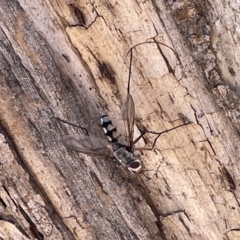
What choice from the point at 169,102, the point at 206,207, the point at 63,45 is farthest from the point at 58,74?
the point at 206,207

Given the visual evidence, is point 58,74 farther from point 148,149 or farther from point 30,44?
point 148,149

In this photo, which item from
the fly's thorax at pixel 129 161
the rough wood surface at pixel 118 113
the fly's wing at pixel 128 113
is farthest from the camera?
the fly's thorax at pixel 129 161

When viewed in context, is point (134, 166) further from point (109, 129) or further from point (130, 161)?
point (109, 129)

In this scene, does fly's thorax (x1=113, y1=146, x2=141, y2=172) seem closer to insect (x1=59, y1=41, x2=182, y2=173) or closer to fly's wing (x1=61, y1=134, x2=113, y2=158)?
insect (x1=59, y1=41, x2=182, y2=173)

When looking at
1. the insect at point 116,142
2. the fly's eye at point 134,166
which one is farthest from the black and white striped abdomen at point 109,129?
the fly's eye at point 134,166

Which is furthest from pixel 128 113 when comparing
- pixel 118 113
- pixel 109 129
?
pixel 109 129

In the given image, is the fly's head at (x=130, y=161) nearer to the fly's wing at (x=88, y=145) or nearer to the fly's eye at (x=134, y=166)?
the fly's eye at (x=134, y=166)

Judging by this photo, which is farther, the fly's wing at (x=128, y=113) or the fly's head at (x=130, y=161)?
the fly's head at (x=130, y=161)
